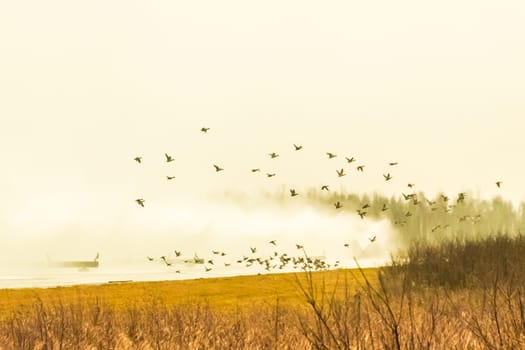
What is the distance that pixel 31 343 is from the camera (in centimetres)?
889

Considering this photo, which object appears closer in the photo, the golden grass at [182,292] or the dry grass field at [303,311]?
the dry grass field at [303,311]

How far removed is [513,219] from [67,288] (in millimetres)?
135268

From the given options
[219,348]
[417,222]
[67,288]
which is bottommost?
[219,348]

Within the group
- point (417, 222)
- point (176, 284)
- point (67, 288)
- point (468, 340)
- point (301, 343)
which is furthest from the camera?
point (417, 222)

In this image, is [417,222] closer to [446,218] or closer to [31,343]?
[446,218]

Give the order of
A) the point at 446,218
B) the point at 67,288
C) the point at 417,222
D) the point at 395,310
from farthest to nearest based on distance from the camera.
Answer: the point at 446,218
the point at 417,222
the point at 67,288
the point at 395,310

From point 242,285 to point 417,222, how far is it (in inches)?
4386

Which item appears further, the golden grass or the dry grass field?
the golden grass

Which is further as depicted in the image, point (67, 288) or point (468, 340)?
point (67, 288)

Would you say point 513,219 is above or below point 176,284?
above

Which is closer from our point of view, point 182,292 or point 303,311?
point 303,311

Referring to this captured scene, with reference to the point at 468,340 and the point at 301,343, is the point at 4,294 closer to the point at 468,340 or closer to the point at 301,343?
the point at 301,343

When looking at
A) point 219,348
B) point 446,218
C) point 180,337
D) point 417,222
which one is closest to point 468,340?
point 219,348

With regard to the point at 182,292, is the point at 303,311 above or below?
below
